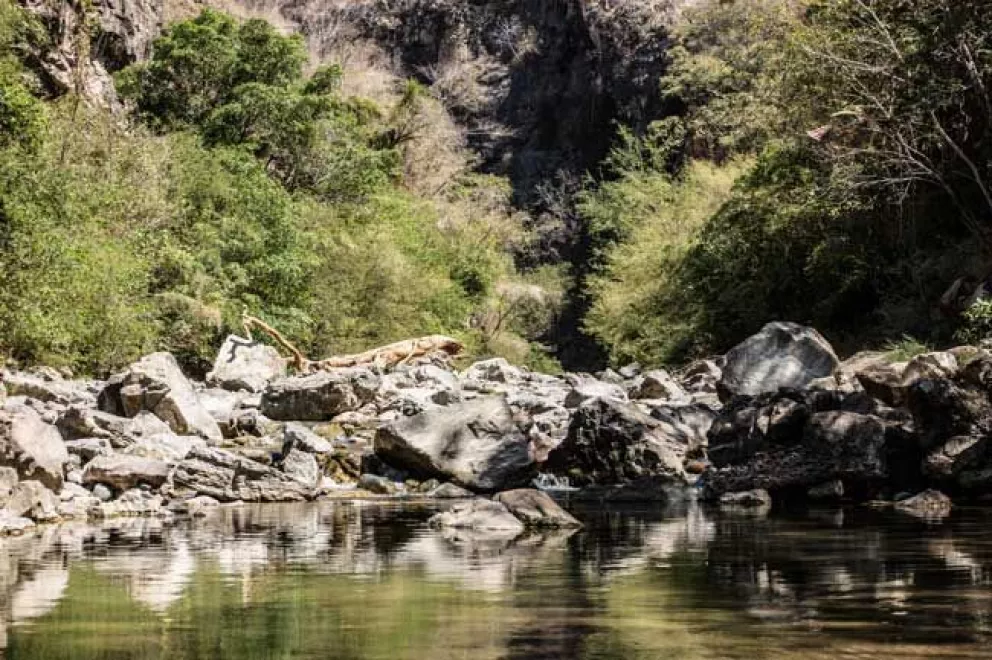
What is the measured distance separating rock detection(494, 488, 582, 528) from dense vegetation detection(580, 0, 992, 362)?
10587 mm

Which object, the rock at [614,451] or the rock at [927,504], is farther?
the rock at [614,451]

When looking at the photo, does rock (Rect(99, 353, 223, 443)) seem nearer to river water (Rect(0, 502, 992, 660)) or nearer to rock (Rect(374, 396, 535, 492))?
rock (Rect(374, 396, 535, 492))

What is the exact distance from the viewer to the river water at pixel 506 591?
5.29 meters

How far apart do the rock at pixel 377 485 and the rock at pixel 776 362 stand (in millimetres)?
7664

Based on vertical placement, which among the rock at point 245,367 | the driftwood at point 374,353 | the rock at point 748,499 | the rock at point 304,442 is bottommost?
the rock at point 748,499

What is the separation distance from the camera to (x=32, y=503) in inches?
452

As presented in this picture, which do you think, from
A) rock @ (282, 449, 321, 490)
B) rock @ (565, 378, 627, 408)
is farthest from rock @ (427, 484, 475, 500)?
rock @ (565, 378, 627, 408)

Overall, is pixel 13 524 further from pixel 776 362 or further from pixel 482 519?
pixel 776 362

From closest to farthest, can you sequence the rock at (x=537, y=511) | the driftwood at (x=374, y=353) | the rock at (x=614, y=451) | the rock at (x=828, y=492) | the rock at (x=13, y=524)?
the rock at (x=13, y=524)
the rock at (x=537, y=511)
the rock at (x=828, y=492)
the rock at (x=614, y=451)
the driftwood at (x=374, y=353)

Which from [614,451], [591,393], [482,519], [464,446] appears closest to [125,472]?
[464,446]

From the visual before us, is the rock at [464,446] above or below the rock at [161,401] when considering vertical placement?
below

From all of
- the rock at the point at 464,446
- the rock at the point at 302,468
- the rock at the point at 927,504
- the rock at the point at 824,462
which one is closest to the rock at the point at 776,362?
the rock at the point at 464,446

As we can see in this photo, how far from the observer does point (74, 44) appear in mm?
43125

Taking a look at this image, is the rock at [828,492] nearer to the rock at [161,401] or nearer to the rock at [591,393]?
the rock at [591,393]
